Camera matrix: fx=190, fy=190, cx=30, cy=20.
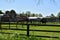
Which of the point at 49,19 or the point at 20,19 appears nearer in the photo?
the point at 20,19

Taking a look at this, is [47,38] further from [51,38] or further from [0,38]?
[0,38]

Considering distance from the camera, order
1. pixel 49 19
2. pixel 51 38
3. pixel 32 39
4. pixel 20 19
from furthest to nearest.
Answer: pixel 49 19 < pixel 20 19 < pixel 51 38 < pixel 32 39

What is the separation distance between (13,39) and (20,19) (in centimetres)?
2469

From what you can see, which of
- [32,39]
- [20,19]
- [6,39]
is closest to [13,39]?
[6,39]

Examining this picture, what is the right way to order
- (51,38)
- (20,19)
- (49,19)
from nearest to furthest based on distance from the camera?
(51,38) < (20,19) < (49,19)

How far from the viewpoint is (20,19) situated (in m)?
31.3

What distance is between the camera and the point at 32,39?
259 inches

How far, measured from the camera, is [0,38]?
6.75 metres

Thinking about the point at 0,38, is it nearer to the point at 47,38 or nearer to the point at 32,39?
the point at 32,39

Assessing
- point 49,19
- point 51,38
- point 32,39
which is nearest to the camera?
point 32,39

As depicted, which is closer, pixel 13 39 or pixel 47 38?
pixel 13 39

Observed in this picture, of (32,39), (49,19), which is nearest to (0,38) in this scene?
(32,39)

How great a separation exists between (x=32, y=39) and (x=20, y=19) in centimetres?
2481

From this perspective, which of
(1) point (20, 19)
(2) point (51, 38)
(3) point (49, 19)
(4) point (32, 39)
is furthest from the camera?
(3) point (49, 19)
